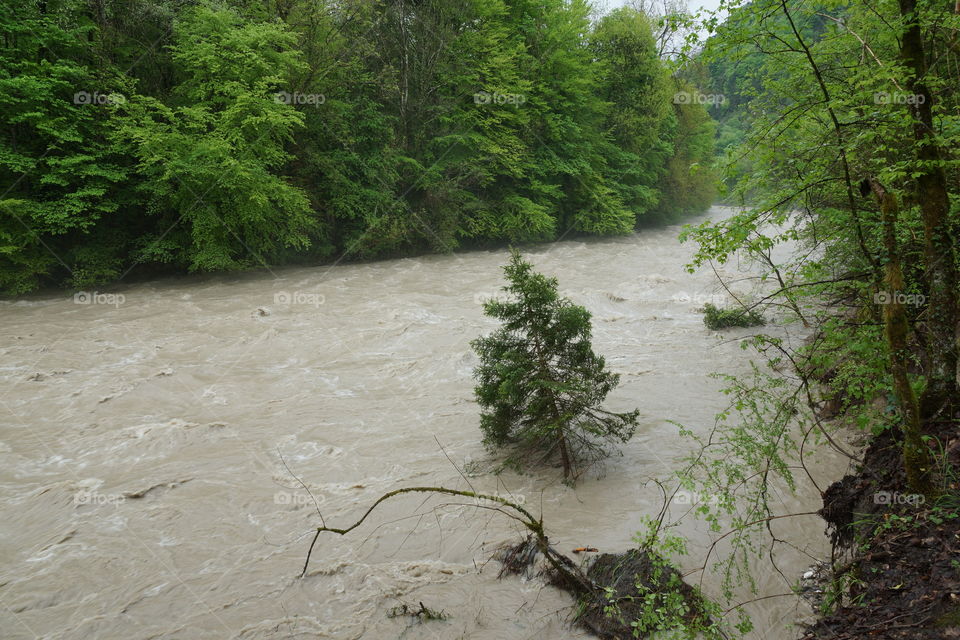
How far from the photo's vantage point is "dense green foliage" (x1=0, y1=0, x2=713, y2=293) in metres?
15.0

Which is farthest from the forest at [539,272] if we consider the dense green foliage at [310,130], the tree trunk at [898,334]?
the dense green foliage at [310,130]

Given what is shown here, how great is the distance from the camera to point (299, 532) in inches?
241

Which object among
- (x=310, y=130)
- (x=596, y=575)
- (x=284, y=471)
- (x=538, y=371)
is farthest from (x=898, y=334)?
(x=310, y=130)

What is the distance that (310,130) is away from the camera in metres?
20.4

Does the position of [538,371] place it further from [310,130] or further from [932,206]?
[310,130]

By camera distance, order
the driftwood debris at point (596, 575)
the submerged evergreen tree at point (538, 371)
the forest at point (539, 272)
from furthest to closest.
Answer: the submerged evergreen tree at point (538, 371)
the driftwood debris at point (596, 575)
the forest at point (539, 272)

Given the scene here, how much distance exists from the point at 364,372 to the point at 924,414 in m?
8.85

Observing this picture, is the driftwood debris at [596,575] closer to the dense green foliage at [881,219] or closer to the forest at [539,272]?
the forest at [539,272]

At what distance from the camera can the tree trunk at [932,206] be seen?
3.48 meters

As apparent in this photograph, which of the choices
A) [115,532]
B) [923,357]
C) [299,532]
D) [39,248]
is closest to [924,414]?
[923,357]

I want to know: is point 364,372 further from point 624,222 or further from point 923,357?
point 624,222

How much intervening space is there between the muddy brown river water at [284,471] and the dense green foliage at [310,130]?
336 cm

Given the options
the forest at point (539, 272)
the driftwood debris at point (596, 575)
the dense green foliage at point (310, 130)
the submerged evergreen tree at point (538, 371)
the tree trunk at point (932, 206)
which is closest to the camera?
the tree trunk at point (932, 206)

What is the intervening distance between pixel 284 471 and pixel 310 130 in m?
16.3
